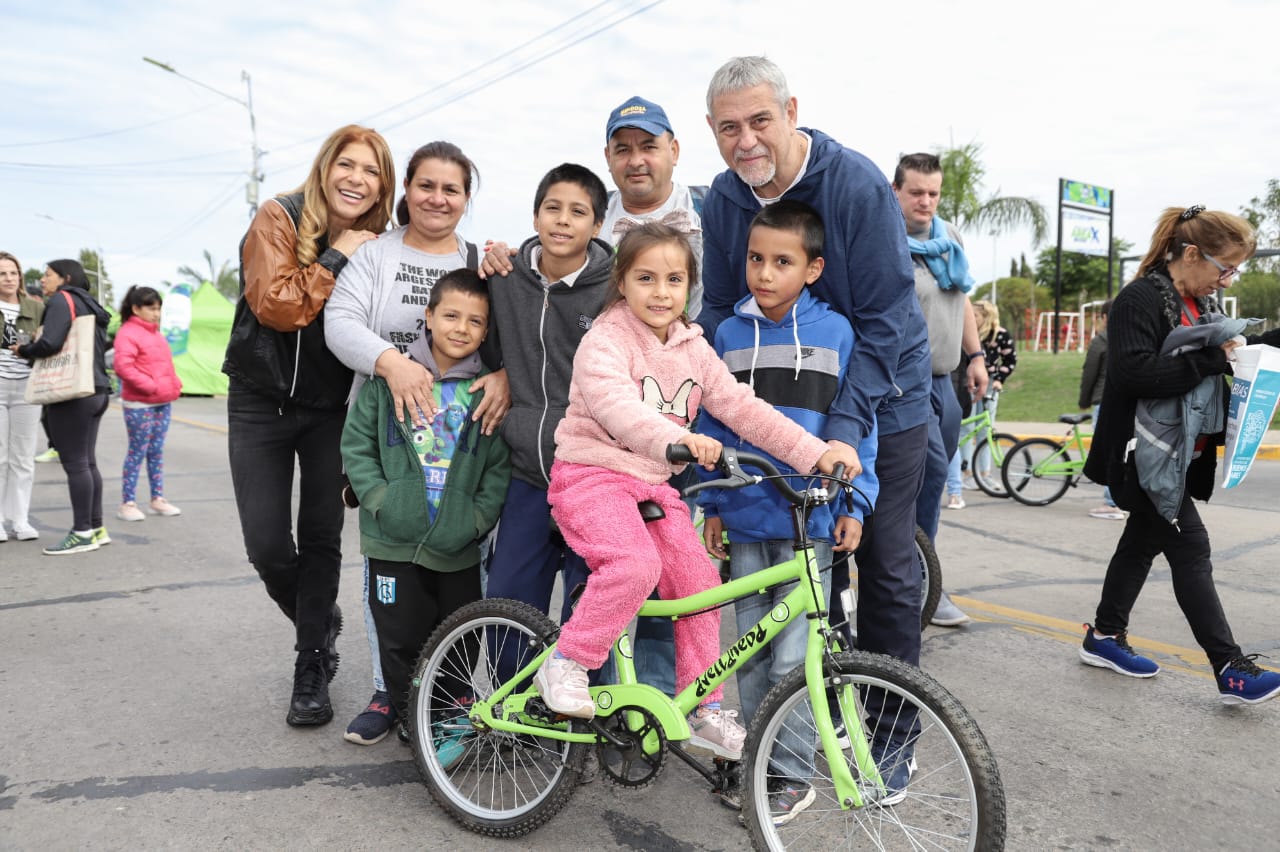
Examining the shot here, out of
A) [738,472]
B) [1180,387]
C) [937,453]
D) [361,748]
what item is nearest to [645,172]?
[738,472]

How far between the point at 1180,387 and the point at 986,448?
20.2 feet

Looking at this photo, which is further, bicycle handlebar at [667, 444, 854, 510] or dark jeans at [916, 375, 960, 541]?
dark jeans at [916, 375, 960, 541]

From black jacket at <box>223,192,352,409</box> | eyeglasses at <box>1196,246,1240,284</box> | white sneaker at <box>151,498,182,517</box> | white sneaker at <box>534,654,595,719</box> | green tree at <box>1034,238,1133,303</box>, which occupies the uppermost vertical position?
green tree at <box>1034,238,1133,303</box>

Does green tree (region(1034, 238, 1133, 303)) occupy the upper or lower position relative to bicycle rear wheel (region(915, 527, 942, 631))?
upper

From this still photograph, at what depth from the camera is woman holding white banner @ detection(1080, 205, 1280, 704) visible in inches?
147

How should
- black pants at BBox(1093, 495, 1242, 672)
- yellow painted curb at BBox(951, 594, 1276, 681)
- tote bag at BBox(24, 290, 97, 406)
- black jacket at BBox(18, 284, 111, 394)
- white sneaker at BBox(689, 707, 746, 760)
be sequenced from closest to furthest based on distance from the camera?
white sneaker at BBox(689, 707, 746, 760), black pants at BBox(1093, 495, 1242, 672), yellow painted curb at BBox(951, 594, 1276, 681), tote bag at BBox(24, 290, 97, 406), black jacket at BBox(18, 284, 111, 394)

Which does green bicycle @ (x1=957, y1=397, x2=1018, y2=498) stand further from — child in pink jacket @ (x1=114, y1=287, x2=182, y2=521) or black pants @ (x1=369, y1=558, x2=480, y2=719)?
child in pink jacket @ (x1=114, y1=287, x2=182, y2=521)

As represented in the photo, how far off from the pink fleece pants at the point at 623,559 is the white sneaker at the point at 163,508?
6737mm

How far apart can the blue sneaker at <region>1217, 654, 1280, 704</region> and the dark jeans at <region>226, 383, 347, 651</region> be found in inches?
144

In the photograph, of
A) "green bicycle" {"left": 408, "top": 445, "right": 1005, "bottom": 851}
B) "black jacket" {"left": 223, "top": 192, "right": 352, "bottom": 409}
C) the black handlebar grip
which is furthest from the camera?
"black jacket" {"left": 223, "top": 192, "right": 352, "bottom": 409}

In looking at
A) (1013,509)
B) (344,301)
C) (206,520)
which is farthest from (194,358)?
(344,301)

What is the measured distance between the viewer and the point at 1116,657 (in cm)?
428

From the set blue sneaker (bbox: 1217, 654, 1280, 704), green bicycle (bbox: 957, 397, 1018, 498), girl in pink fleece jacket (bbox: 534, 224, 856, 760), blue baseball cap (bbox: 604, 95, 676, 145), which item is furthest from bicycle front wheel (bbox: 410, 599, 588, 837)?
green bicycle (bbox: 957, 397, 1018, 498)

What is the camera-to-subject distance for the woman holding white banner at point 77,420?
22.2ft
